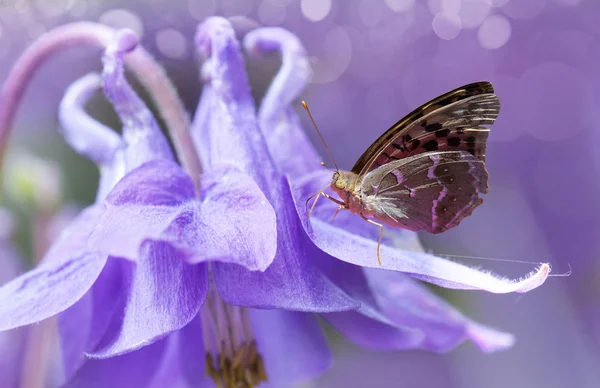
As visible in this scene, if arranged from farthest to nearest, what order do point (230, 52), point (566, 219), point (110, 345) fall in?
1. point (566, 219)
2. point (230, 52)
3. point (110, 345)

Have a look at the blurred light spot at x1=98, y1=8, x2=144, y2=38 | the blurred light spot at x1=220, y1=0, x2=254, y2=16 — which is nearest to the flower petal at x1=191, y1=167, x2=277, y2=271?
the blurred light spot at x1=98, y1=8, x2=144, y2=38

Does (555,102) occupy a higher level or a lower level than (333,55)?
lower

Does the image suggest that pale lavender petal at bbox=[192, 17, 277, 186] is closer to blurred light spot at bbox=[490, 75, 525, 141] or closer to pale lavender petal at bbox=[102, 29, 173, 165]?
pale lavender petal at bbox=[102, 29, 173, 165]

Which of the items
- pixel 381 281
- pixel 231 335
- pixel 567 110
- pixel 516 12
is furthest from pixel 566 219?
pixel 231 335

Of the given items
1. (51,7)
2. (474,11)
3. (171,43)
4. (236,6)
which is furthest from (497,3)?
(51,7)

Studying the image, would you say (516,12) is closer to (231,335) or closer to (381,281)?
(381,281)

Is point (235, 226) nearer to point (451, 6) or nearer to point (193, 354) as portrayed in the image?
point (193, 354)

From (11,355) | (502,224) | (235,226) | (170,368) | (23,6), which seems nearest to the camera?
(235,226)
